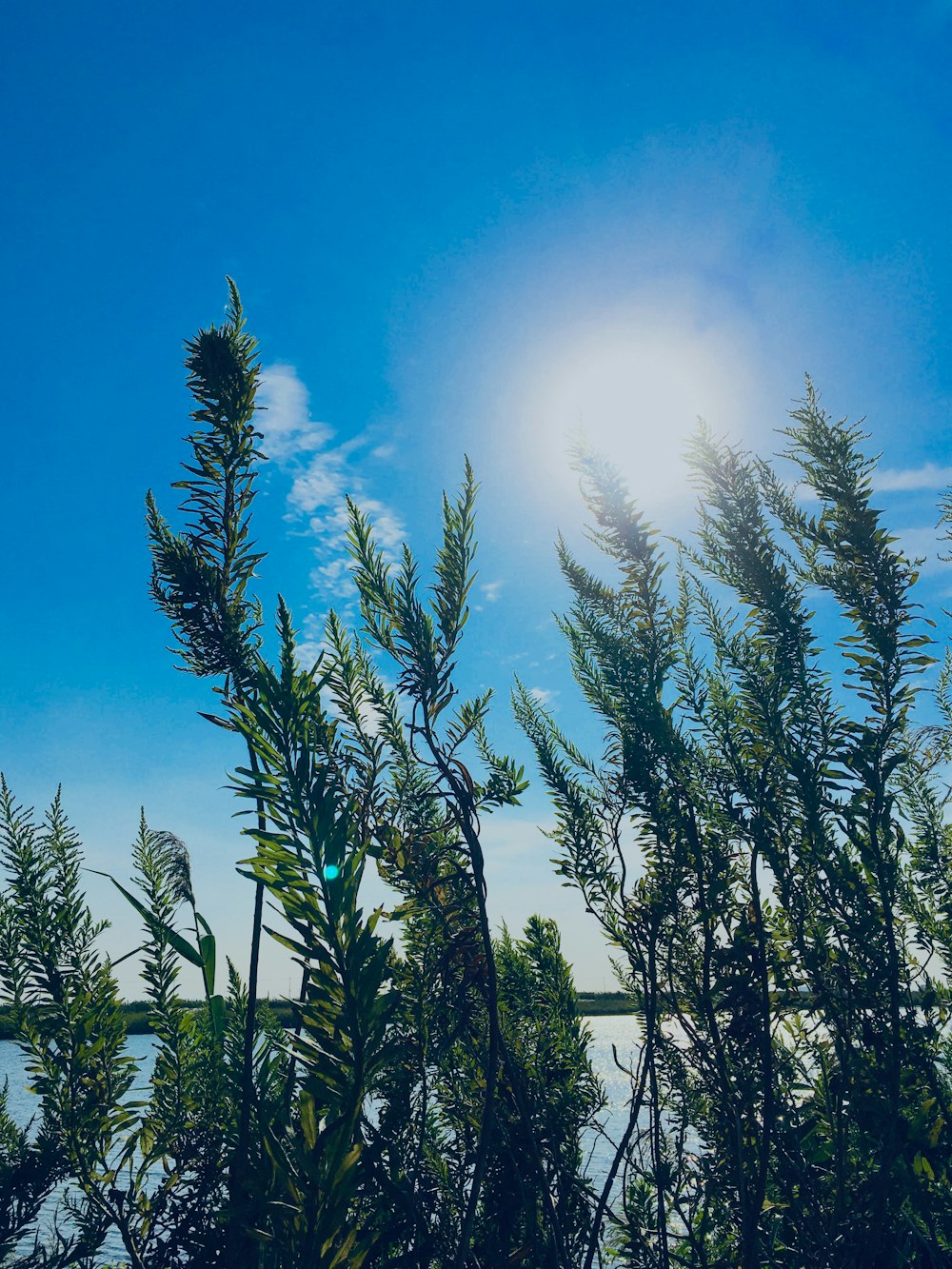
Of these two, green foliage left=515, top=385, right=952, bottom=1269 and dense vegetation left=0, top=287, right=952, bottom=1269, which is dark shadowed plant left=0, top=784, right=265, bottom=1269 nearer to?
dense vegetation left=0, top=287, right=952, bottom=1269

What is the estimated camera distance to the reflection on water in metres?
4.14

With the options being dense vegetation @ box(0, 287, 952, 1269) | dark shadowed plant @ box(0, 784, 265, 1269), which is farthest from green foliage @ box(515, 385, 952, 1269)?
dark shadowed plant @ box(0, 784, 265, 1269)

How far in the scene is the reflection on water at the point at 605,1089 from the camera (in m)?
4.14

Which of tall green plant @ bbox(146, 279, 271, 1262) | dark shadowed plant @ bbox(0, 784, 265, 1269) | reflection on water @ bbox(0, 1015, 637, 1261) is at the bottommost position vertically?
reflection on water @ bbox(0, 1015, 637, 1261)

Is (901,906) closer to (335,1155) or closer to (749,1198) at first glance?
(749,1198)

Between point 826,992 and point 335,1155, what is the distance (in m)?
1.97

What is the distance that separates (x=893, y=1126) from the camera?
2.04 meters

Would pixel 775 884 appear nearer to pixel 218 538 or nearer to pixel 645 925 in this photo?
pixel 645 925

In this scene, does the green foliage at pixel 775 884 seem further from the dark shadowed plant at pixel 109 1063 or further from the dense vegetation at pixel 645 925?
the dark shadowed plant at pixel 109 1063

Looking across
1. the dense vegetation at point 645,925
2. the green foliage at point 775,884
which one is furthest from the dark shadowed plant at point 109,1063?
the green foliage at point 775,884

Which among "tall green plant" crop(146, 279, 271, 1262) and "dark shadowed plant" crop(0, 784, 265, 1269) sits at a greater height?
"tall green plant" crop(146, 279, 271, 1262)

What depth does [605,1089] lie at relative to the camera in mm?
7836

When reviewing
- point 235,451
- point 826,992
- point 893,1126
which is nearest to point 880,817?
point 826,992

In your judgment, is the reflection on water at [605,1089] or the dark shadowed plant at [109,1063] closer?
the dark shadowed plant at [109,1063]
